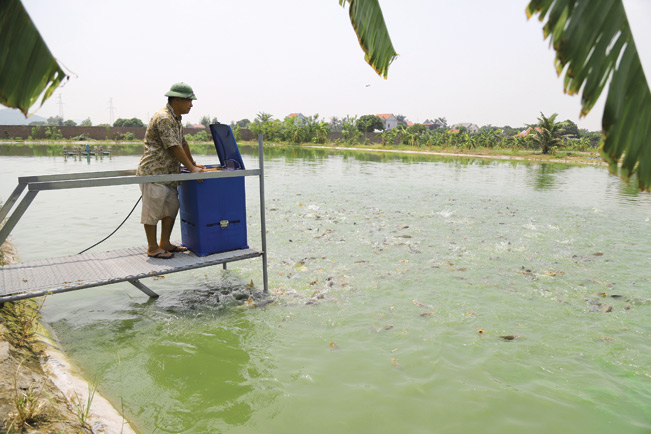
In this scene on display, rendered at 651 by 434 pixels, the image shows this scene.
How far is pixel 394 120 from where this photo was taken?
131 m

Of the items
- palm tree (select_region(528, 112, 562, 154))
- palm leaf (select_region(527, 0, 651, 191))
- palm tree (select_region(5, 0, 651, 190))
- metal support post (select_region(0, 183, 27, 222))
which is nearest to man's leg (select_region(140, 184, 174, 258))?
metal support post (select_region(0, 183, 27, 222))

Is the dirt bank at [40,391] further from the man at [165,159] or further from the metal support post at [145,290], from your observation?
the man at [165,159]

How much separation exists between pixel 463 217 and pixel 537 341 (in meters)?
6.69

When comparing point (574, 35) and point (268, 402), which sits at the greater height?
point (574, 35)

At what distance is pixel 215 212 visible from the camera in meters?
4.91

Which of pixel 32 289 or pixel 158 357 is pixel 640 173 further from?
pixel 32 289

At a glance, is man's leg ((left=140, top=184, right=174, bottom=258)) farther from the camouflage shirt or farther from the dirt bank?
the dirt bank

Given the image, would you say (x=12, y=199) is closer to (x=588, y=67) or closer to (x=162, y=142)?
(x=162, y=142)

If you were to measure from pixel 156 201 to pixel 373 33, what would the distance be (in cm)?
304

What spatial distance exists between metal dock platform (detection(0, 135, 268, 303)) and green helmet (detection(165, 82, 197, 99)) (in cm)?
103

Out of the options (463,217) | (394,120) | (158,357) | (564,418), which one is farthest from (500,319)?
(394,120)

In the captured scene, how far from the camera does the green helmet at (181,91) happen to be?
184 inches

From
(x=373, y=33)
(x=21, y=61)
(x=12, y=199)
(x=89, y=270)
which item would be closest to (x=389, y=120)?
(x=373, y=33)

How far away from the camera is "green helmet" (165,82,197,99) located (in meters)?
4.66
